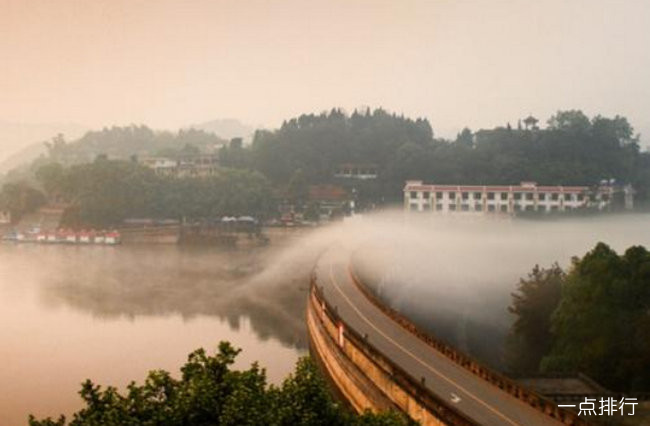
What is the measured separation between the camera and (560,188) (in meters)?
69.1

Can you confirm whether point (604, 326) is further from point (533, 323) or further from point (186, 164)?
point (186, 164)

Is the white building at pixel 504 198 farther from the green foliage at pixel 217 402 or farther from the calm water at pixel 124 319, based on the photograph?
the green foliage at pixel 217 402

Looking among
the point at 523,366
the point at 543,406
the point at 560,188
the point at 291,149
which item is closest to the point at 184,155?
the point at 291,149

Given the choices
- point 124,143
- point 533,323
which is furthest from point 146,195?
point 124,143

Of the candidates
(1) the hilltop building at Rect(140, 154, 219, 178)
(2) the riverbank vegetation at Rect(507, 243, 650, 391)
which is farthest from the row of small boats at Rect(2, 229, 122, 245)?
(2) the riverbank vegetation at Rect(507, 243, 650, 391)

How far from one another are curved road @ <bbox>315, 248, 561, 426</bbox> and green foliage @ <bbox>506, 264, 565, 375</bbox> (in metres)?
4.56

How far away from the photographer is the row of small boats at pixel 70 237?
61500mm

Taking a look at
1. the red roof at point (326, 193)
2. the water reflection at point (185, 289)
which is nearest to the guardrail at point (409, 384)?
the water reflection at point (185, 289)

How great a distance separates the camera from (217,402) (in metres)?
10.3

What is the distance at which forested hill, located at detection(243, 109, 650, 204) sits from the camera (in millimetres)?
74188

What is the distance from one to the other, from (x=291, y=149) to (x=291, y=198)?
1295cm

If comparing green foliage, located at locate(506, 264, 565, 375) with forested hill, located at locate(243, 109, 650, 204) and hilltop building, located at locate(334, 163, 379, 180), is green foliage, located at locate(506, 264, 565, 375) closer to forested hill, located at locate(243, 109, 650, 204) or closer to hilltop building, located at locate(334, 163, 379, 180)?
forested hill, located at locate(243, 109, 650, 204)

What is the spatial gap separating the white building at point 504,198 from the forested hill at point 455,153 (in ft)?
6.42

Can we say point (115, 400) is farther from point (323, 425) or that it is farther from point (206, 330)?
point (206, 330)
